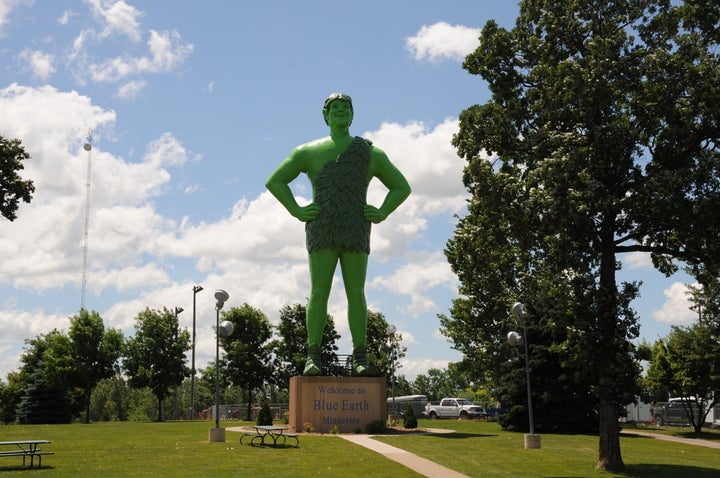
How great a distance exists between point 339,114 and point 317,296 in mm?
6545

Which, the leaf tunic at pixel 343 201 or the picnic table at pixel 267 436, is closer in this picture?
the picnic table at pixel 267 436

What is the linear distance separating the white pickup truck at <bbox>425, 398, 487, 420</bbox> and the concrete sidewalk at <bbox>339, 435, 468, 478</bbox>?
25.7 meters

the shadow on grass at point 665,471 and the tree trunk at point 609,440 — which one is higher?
the tree trunk at point 609,440

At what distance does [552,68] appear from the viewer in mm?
17562

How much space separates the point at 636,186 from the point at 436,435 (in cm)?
1296

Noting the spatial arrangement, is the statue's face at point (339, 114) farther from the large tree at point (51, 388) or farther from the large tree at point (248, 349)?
the large tree at point (51, 388)

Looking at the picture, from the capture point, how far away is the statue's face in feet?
88.3

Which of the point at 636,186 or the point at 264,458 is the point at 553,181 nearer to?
the point at 636,186

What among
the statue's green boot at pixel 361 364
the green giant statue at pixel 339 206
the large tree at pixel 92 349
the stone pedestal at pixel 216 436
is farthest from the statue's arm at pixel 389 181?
the large tree at pixel 92 349

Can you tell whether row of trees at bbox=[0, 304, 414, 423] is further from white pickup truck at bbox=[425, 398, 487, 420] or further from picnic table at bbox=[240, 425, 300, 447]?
picnic table at bbox=[240, 425, 300, 447]

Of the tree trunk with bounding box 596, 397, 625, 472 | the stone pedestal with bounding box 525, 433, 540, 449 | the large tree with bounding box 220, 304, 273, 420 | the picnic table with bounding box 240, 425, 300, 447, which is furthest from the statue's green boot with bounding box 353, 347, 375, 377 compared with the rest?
the large tree with bounding box 220, 304, 273, 420

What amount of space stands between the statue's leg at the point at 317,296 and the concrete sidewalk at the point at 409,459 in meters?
3.92

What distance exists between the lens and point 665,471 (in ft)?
56.6

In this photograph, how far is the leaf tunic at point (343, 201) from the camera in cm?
2647
